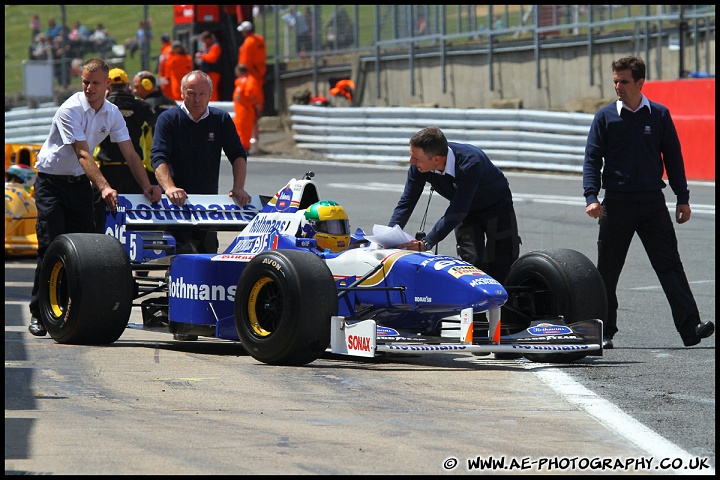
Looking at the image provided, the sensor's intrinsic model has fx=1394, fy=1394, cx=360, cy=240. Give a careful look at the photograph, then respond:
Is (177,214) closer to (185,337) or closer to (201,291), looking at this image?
(185,337)

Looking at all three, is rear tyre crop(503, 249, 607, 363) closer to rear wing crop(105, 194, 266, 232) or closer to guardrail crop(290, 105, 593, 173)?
rear wing crop(105, 194, 266, 232)

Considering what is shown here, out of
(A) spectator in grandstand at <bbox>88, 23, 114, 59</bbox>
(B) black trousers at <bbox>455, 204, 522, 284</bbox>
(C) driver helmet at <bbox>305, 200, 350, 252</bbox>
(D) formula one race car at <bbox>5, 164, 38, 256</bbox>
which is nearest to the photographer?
(C) driver helmet at <bbox>305, 200, 350, 252</bbox>

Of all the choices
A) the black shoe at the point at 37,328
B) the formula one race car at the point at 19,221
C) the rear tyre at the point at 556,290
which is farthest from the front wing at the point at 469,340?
the formula one race car at the point at 19,221

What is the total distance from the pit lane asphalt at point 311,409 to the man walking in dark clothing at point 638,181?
0.36 meters

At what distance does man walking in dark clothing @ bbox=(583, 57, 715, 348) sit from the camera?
9047 millimetres

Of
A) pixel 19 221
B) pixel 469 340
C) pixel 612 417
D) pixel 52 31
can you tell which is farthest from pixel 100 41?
pixel 612 417

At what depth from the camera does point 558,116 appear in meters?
22.5

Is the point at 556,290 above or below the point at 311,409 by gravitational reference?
above

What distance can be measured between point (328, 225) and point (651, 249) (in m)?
2.17

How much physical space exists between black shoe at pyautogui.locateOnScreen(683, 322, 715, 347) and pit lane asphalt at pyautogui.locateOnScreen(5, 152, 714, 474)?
77 millimetres

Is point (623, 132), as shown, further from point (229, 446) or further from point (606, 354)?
point (229, 446)

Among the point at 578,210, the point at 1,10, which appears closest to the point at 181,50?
the point at 578,210

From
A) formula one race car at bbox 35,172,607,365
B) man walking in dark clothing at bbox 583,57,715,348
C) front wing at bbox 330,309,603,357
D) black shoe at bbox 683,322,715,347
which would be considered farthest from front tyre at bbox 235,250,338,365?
black shoe at bbox 683,322,715,347

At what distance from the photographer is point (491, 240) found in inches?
367
